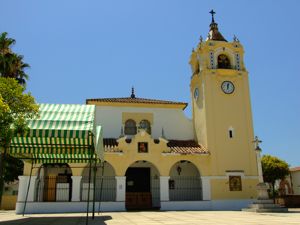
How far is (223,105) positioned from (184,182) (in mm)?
6770

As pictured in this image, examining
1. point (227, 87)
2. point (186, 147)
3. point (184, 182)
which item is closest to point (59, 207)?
point (184, 182)

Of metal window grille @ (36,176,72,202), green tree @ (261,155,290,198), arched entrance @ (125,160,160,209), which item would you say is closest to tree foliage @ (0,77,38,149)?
metal window grille @ (36,176,72,202)

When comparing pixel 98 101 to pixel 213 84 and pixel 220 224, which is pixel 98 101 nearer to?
pixel 213 84

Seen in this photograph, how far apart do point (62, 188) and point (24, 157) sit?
6.22 meters

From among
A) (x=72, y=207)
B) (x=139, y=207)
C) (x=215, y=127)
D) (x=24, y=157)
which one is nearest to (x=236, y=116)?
(x=215, y=127)

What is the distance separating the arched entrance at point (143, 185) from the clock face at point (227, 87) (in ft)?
27.6

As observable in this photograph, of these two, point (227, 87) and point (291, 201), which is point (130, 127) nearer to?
point (227, 87)

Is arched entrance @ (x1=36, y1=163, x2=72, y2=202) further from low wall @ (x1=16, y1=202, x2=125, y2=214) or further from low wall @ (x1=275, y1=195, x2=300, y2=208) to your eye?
low wall @ (x1=275, y1=195, x2=300, y2=208)

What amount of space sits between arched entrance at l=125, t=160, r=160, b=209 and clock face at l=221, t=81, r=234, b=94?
8423 millimetres

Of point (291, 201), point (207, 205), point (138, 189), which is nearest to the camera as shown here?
point (207, 205)

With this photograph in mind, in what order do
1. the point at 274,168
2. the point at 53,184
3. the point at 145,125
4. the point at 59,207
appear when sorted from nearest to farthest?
the point at 59,207 < the point at 53,184 < the point at 145,125 < the point at 274,168

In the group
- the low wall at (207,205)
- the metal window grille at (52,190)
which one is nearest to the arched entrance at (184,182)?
the low wall at (207,205)

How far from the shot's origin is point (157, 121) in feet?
90.9

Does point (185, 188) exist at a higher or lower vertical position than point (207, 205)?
higher
